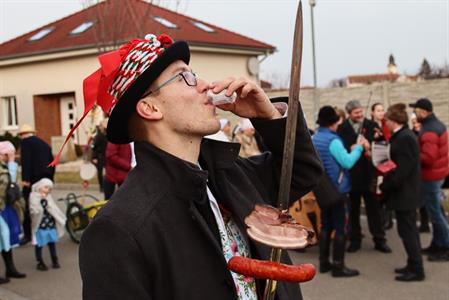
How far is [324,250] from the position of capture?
656 cm

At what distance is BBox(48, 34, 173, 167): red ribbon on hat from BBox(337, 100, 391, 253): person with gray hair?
5377 millimetres

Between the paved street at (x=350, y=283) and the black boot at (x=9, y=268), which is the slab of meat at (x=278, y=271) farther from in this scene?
the black boot at (x=9, y=268)

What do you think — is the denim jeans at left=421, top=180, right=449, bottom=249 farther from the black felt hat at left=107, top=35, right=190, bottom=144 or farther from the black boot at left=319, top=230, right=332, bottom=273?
the black felt hat at left=107, top=35, right=190, bottom=144

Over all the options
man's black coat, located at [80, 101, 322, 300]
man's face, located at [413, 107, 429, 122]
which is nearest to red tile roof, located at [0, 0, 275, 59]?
man's face, located at [413, 107, 429, 122]

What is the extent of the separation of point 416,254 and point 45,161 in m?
5.55

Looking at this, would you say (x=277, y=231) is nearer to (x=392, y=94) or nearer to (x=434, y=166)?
(x=434, y=166)

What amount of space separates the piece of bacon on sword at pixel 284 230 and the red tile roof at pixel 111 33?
569 inches

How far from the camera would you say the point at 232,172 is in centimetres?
221

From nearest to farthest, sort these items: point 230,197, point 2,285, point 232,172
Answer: point 230,197
point 232,172
point 2,285

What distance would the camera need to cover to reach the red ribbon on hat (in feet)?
6.77

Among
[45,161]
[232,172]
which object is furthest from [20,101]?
[232,172]

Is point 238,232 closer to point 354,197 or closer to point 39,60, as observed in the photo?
point 354,197

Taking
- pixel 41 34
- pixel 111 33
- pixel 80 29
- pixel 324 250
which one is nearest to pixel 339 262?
pixel 324 250

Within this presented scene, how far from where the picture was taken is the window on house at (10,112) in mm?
28969
